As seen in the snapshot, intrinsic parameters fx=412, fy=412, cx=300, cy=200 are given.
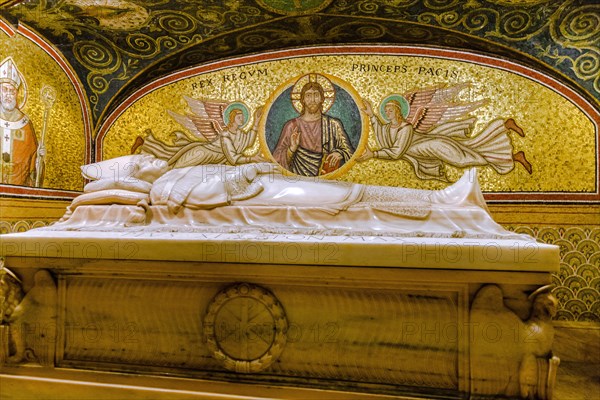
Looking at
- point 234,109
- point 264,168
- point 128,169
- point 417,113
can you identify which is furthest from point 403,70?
point 128,169

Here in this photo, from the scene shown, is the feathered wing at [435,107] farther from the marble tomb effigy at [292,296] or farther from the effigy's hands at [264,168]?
the effigy's hands at [264,168]

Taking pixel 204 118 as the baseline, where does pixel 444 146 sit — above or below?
below

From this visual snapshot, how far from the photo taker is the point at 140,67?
3.87 meters

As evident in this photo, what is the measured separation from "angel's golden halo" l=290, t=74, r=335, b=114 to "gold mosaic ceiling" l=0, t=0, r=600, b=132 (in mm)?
322

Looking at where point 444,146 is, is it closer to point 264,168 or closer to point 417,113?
point 417,113

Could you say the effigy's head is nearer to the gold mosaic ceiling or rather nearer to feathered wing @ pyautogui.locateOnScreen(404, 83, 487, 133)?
the gold mosaic ceiling

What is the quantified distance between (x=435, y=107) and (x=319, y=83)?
1.07m

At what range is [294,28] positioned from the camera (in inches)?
139

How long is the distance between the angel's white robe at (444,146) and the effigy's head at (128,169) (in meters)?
1.92

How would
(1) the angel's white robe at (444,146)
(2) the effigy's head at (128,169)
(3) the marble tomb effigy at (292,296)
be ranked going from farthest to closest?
(1) the angel's white robe at (444,146), (2) the effigy's head at (128,169), (3) the marble tomb effigy at (292,296)

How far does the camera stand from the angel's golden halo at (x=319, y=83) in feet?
12.5

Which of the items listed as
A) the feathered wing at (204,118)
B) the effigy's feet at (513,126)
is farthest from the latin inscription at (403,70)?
the feathered wing at (204,118)

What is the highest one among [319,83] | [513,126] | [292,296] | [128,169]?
[319,83]

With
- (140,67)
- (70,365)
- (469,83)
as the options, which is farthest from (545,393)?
(140,67)
